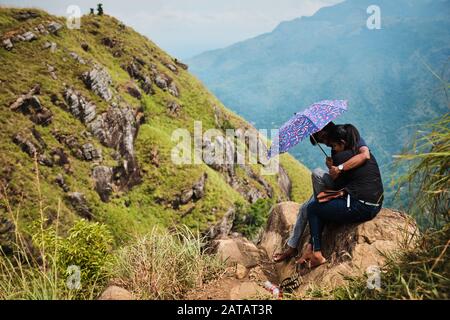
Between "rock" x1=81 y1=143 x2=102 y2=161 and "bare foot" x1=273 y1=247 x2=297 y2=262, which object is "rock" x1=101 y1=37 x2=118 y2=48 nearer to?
"rock" x1=81 y1=143 x2=102 y2=161

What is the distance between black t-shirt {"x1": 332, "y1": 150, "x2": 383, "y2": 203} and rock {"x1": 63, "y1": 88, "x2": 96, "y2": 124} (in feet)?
199

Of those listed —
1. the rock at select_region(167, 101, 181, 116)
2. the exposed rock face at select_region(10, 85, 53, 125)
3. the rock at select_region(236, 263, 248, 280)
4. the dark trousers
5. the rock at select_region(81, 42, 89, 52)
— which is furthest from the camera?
the rock at select_region(167, 101, 181, 116)

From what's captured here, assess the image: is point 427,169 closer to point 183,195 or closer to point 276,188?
point 183,195

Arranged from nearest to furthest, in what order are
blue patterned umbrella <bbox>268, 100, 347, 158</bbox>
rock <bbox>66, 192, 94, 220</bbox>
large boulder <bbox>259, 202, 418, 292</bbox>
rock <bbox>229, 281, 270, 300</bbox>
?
rock <bbox>229, 281, 270, 300</bbox>, large boulder <bbox>259, 202, 418, 292</bbox>, blue patterned umbrella <bbox>268, 100, 347, 158</bbox>, rock <bbox>66, 192, 94, 220</bbox>

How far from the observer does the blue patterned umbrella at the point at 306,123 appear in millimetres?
5918

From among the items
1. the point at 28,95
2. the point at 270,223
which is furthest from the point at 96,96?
the point at 270,223

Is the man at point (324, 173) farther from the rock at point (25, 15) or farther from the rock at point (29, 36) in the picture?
the rock at point (25, 15)

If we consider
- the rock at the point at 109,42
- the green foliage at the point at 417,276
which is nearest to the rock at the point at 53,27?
the rock at the point at 109,42

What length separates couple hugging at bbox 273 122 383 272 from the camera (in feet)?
18.5

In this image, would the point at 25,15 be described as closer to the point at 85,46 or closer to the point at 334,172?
the point at 85,46

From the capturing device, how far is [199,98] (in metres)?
97.6

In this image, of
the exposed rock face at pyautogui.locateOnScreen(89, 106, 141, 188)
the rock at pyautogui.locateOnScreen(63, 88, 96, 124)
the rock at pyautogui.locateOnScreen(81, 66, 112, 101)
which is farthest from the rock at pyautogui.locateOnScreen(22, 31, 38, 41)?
the exposed rock face at pyautogui.locateOnScreen(89, 106, 141, 188)

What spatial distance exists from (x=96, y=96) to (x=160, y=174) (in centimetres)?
1660

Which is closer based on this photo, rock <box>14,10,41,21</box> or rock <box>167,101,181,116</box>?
rock <box>14,10,41,21</box>
